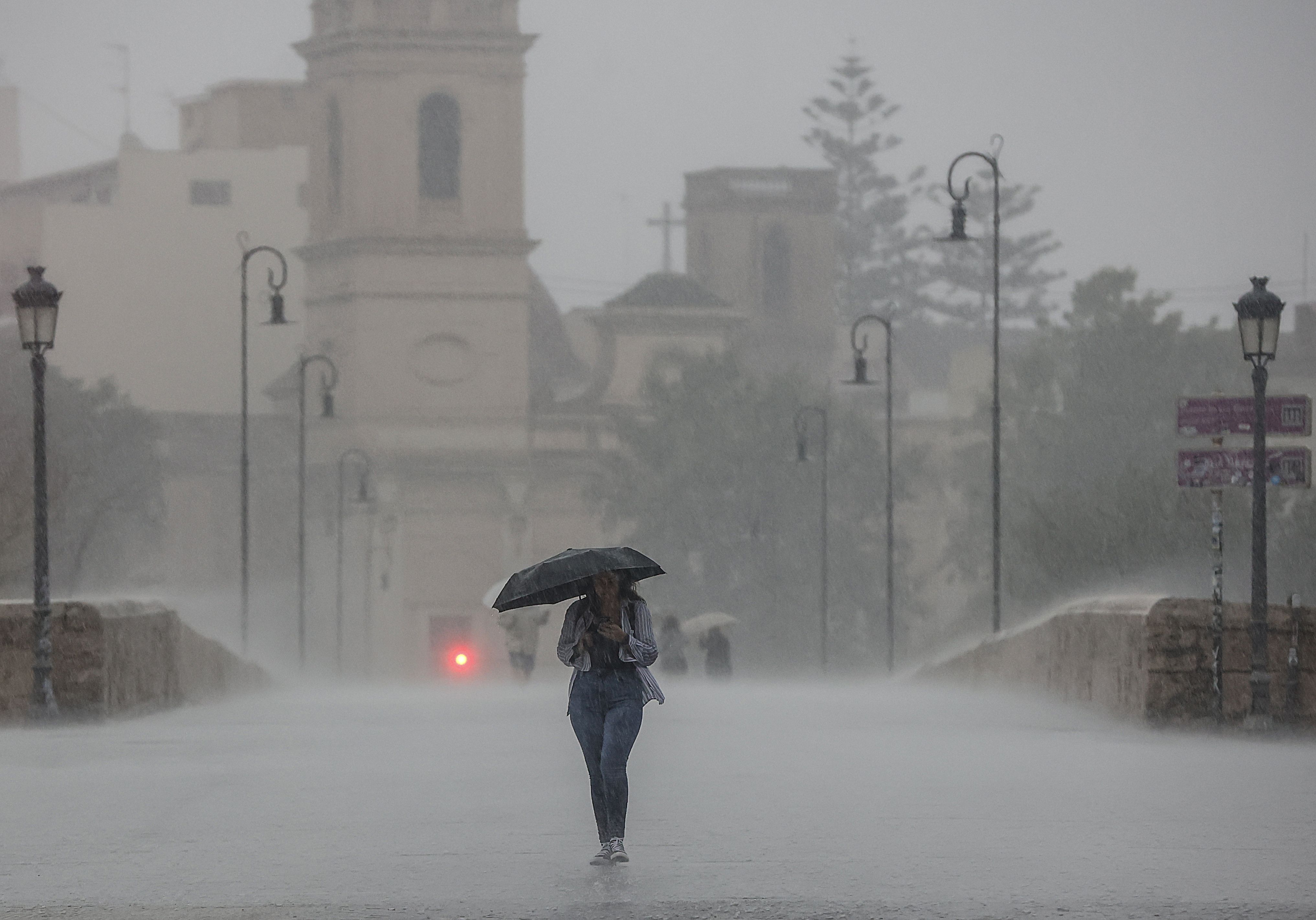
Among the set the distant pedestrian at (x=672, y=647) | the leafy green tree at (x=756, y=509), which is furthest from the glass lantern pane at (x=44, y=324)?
the leafy green tree at (x=756, y=509)

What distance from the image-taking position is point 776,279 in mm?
117188

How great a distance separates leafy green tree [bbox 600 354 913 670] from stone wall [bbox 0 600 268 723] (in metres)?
49.4

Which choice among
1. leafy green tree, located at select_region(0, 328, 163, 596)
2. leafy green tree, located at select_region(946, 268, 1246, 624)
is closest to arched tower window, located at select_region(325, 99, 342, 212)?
leafy green tree, located at select_region(0, 328, 163, 596)

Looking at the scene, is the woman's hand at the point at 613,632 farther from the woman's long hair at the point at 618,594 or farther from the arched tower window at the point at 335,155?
the arched tower window at the point at 335,155

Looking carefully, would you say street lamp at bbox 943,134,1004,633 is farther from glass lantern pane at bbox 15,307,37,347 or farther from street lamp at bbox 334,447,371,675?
street lamp at bbox 334,447,371,675

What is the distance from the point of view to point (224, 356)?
97.7m

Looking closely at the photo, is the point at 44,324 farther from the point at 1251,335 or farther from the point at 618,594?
the point at 618,594

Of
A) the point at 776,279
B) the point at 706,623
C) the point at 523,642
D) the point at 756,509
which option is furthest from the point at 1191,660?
the point at 776,279

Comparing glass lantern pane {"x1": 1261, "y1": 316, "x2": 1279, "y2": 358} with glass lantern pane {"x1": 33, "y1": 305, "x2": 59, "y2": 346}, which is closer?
glass lantern pane {"x1": 1261, "y1": 316, "x2": 1279, "y2": 358}

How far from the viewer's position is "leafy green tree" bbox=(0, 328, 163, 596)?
67.3m

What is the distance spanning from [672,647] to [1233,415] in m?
27.1

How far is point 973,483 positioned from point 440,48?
22.0m

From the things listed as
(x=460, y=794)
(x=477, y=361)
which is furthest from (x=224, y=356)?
(x=460, y=794)

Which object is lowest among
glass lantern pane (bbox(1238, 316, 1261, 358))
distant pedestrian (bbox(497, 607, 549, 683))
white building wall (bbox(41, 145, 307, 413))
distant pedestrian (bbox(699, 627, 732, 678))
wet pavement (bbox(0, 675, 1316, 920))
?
distant pedestrian (bbox(699, 627, 732, 678))
